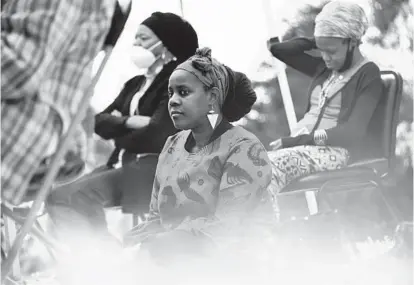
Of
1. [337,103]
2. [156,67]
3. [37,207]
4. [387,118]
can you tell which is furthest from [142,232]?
[387,118]

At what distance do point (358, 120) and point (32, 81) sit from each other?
1157 millimetres

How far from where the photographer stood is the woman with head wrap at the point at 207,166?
66.0 inches

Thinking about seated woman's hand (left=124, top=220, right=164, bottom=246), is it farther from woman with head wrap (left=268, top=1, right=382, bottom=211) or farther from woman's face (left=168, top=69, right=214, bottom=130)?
woman with head wrap (left=268, top=1, right=382, bottom=211)

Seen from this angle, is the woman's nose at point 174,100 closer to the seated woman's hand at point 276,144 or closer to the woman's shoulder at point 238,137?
the woman's shoulder at point 238,137

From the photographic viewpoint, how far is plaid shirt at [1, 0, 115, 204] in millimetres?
1076

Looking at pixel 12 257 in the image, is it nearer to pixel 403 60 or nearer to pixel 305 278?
pixel 305 278

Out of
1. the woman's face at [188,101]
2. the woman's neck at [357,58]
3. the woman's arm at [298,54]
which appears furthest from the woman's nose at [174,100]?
the woman's neck at [357,58]

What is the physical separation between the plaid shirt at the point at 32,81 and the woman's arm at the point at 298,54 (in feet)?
3.40

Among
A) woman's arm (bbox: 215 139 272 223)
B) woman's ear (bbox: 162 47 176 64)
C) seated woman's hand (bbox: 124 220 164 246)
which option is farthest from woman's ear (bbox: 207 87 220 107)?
seated woman's hand (bbox: 124 220 164 246)

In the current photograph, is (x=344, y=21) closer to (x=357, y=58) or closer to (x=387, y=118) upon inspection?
(x=357, y=58)

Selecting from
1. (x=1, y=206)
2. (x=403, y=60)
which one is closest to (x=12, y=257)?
(x=1, y=206)

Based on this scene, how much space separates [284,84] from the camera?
210 cm

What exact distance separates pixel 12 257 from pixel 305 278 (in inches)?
36.7

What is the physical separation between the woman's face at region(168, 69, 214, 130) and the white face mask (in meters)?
0.21
